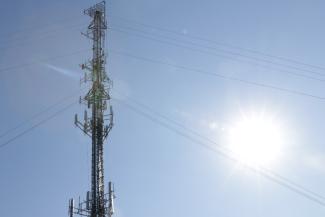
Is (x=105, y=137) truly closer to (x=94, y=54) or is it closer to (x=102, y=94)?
(x=102, y=94)

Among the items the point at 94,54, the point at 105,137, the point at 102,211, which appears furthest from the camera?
the point at 94,54

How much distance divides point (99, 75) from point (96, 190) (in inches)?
407

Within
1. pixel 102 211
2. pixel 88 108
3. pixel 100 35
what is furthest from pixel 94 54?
pixel 102 211

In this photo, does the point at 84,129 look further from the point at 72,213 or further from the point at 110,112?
the point at 72,213

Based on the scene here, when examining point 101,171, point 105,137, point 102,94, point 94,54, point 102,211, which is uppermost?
point 94,54

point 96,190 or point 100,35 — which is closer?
point 96,190

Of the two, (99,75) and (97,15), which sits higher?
(97,15)

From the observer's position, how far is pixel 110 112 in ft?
171

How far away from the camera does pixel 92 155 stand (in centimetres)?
4991

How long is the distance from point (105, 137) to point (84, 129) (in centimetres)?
183

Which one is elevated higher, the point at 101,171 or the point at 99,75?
the point at 99,75

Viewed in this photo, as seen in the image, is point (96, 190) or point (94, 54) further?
point (94, 54)

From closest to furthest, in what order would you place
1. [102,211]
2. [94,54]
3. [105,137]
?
[102,211]
[105,137]
[94,54]

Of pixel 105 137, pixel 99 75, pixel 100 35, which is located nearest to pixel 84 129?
pixel 105 137
